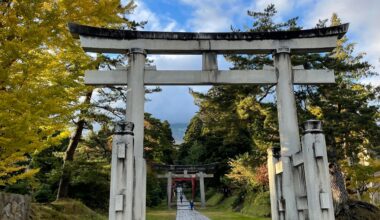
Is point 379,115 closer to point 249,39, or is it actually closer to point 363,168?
point 363,168

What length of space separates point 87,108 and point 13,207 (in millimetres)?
6243

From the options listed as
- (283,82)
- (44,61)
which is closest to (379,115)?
(283,82)

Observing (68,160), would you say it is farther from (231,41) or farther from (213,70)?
(231,41)

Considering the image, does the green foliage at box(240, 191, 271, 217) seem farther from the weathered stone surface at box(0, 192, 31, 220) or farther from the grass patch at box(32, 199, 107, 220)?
the weathered stone surface at box(0, 192, 31, 220)

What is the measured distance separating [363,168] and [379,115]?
2703mm

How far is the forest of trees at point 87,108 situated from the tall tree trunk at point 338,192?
0.34 m

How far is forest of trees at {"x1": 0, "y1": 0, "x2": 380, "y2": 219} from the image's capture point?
7285 millimetres

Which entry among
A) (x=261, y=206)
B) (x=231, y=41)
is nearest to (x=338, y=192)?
(x=261, y=206)

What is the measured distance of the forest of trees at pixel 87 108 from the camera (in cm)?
→ 729

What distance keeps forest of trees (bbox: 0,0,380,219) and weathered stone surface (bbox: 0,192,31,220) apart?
0.57m

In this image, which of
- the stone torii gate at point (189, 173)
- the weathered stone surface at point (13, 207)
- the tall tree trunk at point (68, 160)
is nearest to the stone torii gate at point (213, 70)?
the weathered stone surface at point (13, 207)

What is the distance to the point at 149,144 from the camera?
76.2 feet

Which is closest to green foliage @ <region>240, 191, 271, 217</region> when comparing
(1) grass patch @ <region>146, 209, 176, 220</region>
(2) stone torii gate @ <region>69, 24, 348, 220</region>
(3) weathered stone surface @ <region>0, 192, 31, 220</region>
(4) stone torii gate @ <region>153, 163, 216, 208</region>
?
(1) grass patch @ <region>146, 209, 176, 220</region>

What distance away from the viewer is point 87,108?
45.9 ft
